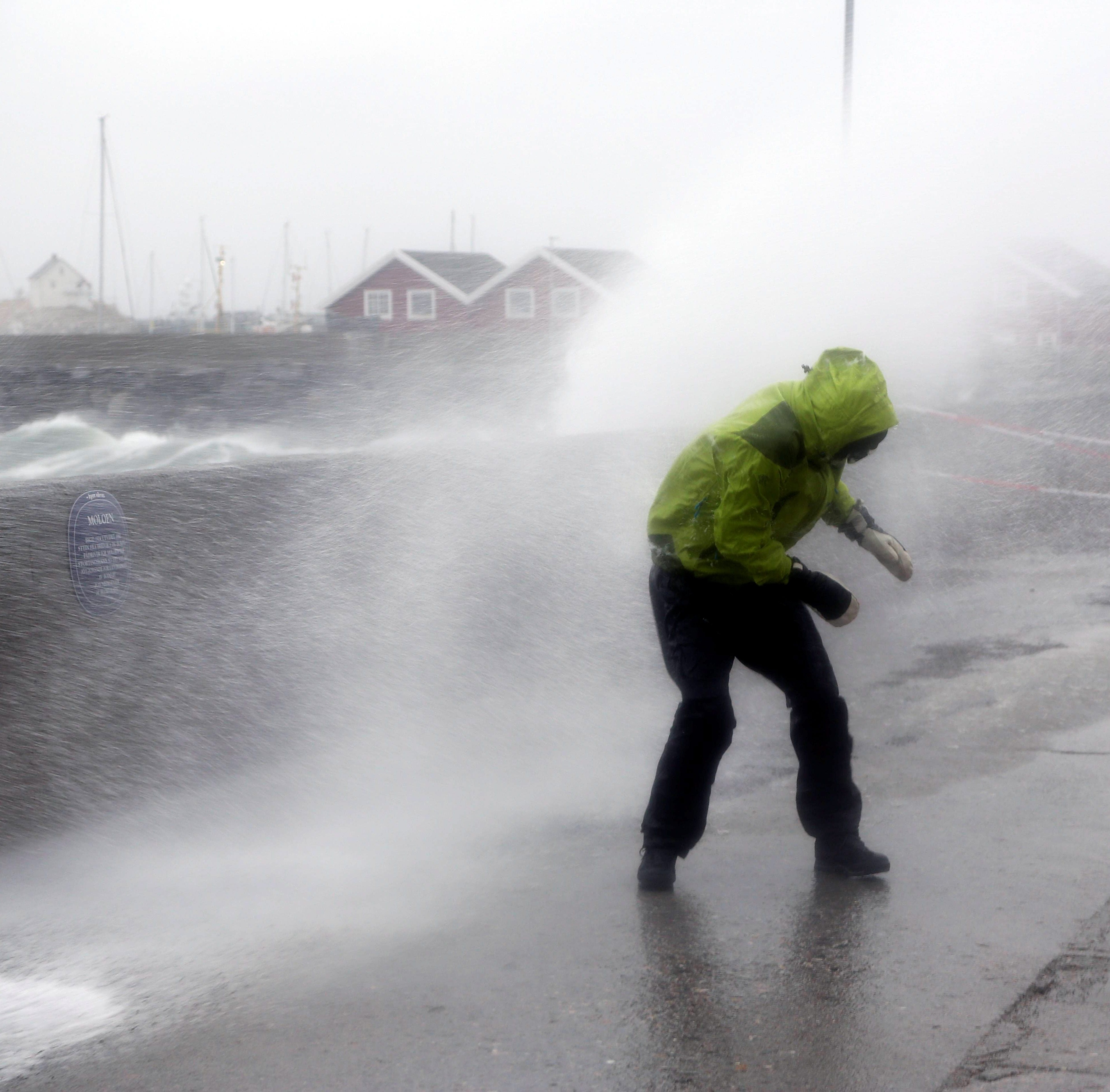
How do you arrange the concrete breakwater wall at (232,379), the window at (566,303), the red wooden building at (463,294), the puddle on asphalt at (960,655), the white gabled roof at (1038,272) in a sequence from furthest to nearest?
the red wooden building at (463,294) < the window at (566,303) < the concrete breakwater wall at (232,379) < the white gabled roof at (1038,272) < the puddle on asphalt at (960,655)

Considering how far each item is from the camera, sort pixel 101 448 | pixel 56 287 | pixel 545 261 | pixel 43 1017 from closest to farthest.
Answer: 1. pixel 43 1017
2. pixel 101 448
3. pixel 545 261
4. pixel 56 287

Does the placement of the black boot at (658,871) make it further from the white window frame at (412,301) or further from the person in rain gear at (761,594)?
the white window frame at (412,301)

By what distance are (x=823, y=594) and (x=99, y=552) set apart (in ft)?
7.18

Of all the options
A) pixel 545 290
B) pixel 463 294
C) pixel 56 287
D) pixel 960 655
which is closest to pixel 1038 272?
pixel 960 655

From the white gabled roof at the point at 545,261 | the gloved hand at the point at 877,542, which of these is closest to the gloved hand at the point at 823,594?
the gloved hand at the point at 877,542

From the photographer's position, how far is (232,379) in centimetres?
2822

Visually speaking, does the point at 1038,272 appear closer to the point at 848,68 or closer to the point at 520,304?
the point at 848,68

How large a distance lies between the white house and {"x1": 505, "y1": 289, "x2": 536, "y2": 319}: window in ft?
94.2

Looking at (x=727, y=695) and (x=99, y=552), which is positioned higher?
(x=99, y=552)

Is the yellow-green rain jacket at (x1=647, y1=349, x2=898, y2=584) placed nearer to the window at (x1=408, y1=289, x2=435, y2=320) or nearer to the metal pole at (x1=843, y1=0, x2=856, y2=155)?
the metal pole at (x1=843, y1=0, x2=856, y2=155)

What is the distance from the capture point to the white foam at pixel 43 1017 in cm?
296

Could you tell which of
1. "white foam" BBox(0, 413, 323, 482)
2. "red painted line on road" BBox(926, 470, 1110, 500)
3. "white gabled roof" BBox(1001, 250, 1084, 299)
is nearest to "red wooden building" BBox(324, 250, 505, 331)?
"white foam" BBox(0, 413, 323, 482)

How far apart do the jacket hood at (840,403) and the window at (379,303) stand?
1684 inches

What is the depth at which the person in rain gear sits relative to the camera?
3.47 m
